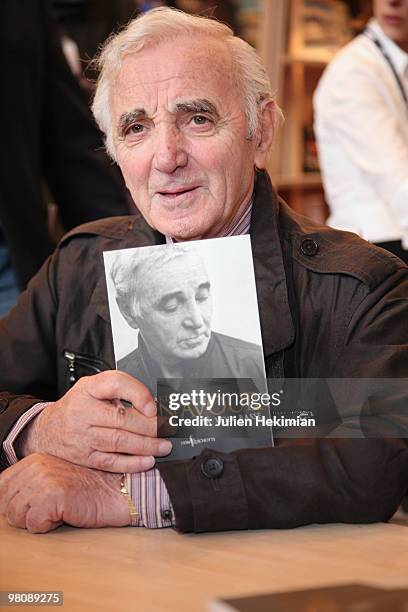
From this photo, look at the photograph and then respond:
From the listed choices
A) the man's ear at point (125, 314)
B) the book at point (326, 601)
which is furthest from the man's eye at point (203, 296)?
the book at point (326, 601)

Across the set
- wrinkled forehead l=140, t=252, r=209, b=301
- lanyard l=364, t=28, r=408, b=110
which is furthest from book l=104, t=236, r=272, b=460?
lanyard l=364, t=28, r=408, b=110

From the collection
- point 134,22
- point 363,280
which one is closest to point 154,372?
point 363,280

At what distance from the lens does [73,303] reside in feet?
6.19

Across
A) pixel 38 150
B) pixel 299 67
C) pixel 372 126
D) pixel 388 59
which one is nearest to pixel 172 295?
pixel 38 150

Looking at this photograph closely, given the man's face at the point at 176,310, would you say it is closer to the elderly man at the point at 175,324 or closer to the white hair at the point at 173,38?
the elderly man at the point at 175,324

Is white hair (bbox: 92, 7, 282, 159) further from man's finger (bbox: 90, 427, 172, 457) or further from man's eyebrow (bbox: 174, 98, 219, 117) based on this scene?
man's finger (bbox: 90, 427, 172, 457)

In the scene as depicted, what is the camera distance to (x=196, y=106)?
170 cm

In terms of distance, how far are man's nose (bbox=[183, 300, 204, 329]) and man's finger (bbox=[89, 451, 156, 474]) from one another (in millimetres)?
201

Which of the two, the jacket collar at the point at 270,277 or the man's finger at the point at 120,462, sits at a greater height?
the jacket collar at the point at 270,277

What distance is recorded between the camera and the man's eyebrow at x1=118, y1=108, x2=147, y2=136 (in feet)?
5.64

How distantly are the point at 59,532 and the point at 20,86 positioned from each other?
65.2 inches

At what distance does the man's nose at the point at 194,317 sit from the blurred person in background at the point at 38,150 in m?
1.26

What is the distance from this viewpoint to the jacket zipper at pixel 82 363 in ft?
6.01

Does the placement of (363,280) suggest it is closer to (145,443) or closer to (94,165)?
(145,443)
